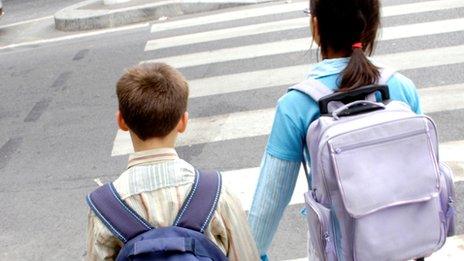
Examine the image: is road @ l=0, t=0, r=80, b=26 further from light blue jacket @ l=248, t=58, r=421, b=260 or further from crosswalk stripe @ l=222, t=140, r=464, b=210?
light blue jacket @ l=248, t=58, r=421, b=260

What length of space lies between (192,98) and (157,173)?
191 inches

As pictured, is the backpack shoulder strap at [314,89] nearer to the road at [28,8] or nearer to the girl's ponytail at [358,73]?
the girl's ponytail at [358,73]

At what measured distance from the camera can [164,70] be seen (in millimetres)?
2088

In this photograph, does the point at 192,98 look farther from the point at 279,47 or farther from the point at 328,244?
the point at 328,244

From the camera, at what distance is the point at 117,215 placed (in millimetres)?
1935

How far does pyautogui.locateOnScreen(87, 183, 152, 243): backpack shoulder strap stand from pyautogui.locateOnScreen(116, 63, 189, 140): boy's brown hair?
207mm

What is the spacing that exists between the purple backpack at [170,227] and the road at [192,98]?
2058 mm

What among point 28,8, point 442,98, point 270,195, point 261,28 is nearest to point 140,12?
point 261,28

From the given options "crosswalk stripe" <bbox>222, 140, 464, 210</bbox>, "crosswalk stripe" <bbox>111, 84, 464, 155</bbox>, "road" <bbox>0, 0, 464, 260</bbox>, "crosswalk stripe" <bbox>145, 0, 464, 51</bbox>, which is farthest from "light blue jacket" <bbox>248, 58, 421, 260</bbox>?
"crosswalk stripe" <bbox>145, 0, 464, 51</bbox>

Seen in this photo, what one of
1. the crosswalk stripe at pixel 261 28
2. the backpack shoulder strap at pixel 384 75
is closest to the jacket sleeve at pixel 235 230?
the backpack shoulder strap at pixel 384 75

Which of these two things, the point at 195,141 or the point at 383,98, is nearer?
the point at 383,98

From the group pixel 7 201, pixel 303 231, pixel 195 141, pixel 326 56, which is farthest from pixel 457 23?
pixel 326 56

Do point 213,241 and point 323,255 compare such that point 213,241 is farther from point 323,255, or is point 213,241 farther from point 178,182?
point 323,255

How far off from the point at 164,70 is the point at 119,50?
7.24 metres
